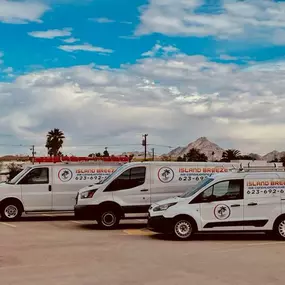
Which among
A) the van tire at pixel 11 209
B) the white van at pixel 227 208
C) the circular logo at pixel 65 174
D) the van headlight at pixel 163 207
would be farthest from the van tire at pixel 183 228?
the van tire at pixel 11 209

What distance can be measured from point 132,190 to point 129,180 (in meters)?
0.33

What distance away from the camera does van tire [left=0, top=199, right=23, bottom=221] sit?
2034 centimetres

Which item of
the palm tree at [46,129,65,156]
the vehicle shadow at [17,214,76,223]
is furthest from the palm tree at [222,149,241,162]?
the vehicle shadow at [17,214,76,223]

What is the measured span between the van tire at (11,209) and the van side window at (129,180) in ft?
14.4

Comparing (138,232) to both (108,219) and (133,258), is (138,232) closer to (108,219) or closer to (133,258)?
(108,219)

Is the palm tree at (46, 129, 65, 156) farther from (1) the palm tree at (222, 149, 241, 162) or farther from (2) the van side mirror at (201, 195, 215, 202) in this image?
(2) the van side mirror at (201, 195, 215, 202)

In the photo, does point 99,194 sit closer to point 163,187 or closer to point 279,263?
point 163,187

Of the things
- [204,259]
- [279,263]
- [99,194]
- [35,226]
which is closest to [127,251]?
[204,259]

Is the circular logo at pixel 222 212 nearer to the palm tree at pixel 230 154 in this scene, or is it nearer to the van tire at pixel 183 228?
the van tire at pixel 183 228

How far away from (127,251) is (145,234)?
354 centimetres

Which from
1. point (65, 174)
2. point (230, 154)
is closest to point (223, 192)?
point (65, 174)

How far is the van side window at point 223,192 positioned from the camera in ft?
47.6

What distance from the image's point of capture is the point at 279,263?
35.6 ft

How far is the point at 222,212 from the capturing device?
1440cm
